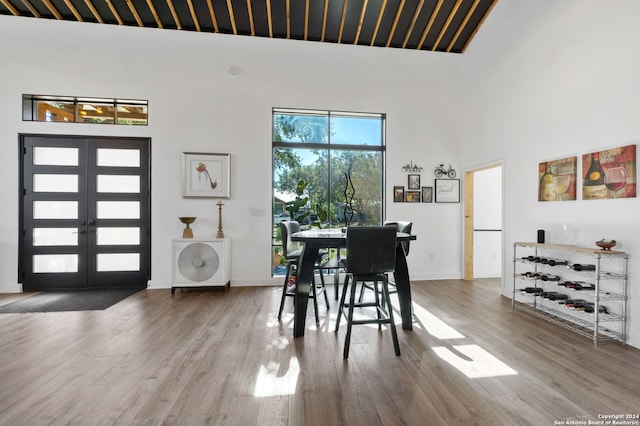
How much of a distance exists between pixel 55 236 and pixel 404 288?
16.8 feet

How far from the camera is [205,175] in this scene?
4.54 metres

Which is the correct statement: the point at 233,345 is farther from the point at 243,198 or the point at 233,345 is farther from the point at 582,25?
the point at 582,25

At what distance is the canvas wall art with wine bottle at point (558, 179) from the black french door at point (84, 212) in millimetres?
5538

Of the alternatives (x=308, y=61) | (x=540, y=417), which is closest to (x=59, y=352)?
(x=540, y=417)

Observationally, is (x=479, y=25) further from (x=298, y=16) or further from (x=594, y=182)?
(x=594, y=182)

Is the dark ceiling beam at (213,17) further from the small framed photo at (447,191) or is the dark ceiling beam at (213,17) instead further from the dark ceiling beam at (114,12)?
the small framed photo at (447,191)

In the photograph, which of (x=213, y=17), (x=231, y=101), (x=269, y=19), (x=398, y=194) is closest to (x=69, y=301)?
(x=231, y=101)

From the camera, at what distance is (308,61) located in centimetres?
477

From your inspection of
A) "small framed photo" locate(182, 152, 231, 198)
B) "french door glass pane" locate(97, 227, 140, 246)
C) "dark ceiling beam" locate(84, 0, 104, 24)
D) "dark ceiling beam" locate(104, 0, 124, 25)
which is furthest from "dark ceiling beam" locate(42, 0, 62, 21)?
"french door glass pane" locate(97, 227, 140, 246)

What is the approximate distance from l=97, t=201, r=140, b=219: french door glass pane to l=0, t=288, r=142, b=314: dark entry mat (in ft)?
3.69

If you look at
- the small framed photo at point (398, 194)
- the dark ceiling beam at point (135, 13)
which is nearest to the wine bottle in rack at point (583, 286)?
the small framed photo at point (398, 194)

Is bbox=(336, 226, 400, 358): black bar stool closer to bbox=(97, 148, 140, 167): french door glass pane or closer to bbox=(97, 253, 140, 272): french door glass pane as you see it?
bbox=(97, 253, 140, 272): french door glass pane

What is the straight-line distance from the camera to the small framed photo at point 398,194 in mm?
4980

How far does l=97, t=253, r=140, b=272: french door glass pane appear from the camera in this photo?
173 inches
